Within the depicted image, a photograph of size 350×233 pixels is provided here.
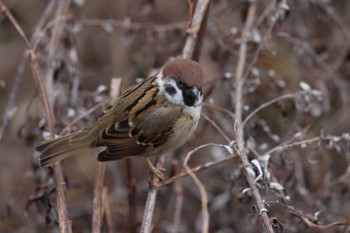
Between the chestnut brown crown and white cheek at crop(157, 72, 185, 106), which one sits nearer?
the chestnut brown crown

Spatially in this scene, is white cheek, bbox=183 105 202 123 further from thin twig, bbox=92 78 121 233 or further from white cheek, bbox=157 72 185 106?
thin twig, bbox=92 78 121 233

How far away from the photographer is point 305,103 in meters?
3.10

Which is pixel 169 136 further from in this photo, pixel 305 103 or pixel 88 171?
pixel 88 171

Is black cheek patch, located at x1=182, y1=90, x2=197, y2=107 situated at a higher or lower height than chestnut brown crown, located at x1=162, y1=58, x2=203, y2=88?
lower

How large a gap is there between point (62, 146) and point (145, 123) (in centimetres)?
46

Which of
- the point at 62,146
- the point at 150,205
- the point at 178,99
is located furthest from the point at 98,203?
the point at 178,99

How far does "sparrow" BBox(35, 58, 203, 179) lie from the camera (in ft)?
10.2

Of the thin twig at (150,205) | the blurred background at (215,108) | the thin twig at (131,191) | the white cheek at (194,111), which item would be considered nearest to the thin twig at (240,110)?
the blurred background at (215,108)

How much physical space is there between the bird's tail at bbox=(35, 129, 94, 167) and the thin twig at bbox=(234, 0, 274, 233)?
2.62ft

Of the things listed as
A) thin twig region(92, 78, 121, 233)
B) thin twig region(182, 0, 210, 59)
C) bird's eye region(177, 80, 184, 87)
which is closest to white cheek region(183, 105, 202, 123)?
bird's eye region(177, 80, 184, 87)

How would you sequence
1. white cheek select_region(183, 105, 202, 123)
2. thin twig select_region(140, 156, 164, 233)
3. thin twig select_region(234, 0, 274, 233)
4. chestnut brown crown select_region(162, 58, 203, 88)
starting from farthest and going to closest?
1. white cheek select_region(183, 105, 202, 123)
2. chestnut brown crown select_region(162, 58, 203, 88)
3. thin twig select_region(140, 156, 164, 233)
4. thin twig select_region(234, 0, 274, 233)

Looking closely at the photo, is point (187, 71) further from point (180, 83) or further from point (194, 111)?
point (194, 111)

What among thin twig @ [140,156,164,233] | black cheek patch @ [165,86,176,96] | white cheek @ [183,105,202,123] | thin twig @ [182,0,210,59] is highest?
thin twig @ [182,0,210,59]

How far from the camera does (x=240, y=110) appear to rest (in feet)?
9.70
